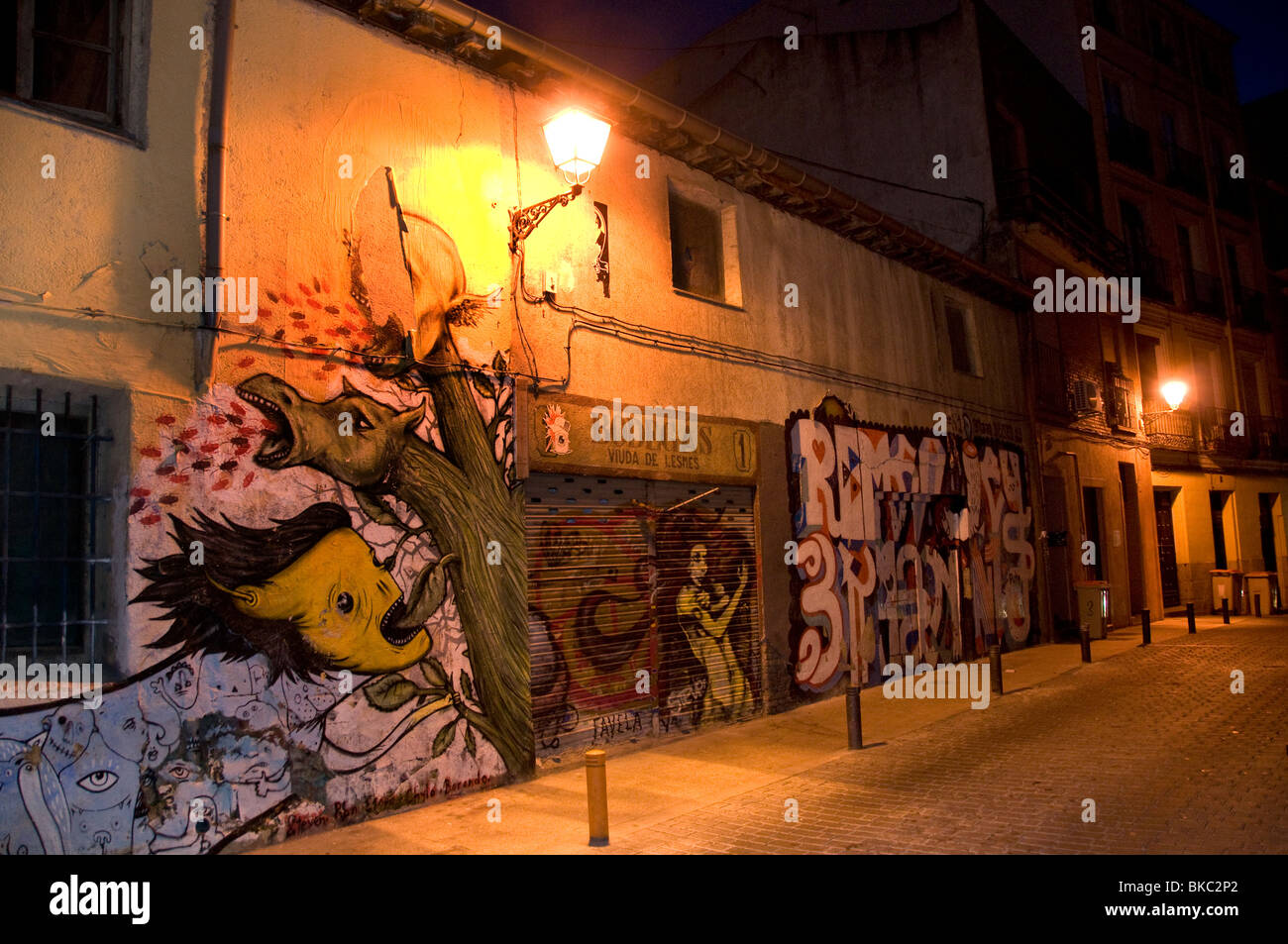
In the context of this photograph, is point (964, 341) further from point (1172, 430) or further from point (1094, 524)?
point (1172, 430)

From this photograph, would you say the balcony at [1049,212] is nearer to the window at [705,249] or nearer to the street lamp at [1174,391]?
the street lamp at [1174,391]

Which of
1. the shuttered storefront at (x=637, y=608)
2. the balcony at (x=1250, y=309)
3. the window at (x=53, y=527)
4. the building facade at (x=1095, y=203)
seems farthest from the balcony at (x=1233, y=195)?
the window at (x=53, y=527)

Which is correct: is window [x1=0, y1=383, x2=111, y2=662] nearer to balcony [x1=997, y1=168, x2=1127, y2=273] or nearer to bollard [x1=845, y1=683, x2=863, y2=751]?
bollard [x1=845, y1=683, x2=863, y2=751]

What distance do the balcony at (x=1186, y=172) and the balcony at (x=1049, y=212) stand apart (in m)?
5.72

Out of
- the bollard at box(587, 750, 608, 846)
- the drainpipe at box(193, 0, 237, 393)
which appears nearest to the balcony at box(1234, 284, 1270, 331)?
the bollard at box(587, 750, 608, 846)

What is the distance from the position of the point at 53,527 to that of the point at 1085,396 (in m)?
18.5

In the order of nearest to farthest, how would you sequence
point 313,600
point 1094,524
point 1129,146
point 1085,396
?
1. point 313,600
2. point 1085,396
3. point 1094,524
4. point 1129,146

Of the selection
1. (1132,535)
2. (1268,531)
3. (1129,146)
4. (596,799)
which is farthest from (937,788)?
(1268,531)

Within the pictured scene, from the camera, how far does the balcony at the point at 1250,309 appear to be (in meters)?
25.4

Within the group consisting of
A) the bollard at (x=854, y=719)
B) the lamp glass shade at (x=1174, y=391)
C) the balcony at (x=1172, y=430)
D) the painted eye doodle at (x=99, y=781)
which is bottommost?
the bollard at (x=854, y=719)

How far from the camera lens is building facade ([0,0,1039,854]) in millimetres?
5703

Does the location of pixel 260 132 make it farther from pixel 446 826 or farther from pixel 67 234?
pixel 446 826

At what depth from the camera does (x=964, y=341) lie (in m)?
16.2

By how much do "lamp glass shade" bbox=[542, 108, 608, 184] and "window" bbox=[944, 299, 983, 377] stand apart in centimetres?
1014
